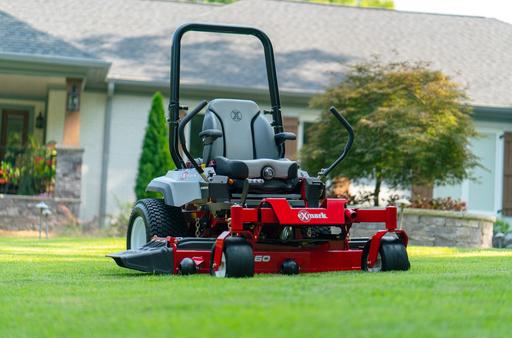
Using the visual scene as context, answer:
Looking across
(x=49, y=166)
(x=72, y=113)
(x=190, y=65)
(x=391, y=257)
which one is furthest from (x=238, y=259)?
(x=190, y=65)

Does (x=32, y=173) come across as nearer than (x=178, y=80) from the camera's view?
No

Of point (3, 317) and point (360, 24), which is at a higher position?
point (360, 24)

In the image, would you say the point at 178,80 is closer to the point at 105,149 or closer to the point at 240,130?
A: the point at 240,130

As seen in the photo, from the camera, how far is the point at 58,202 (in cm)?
1859

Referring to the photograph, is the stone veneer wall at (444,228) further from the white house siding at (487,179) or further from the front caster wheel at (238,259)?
the front caster wheel at (238,259)

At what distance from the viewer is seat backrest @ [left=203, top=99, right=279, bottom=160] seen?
899cm

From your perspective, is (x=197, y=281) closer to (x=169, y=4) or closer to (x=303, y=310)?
(x=303, y=310)

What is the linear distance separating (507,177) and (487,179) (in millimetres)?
434

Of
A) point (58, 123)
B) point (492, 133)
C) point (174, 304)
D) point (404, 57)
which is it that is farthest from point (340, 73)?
point (174, 304)

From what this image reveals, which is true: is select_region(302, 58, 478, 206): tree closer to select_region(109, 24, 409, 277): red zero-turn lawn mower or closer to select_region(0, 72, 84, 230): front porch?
select_region(0, 72, 84, 230): front porch

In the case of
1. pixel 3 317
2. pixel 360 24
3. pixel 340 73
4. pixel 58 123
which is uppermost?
pixel 360 24

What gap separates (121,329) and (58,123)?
51.2 ft

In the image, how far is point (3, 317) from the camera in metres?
5.74

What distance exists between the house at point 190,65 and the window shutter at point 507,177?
0.07 ft
